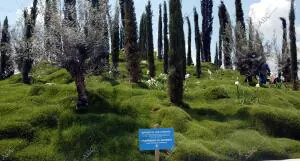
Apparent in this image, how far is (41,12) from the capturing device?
2517 centimetres

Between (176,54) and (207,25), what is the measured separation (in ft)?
145

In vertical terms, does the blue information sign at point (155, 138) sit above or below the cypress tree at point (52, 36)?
below

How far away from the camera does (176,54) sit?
25.2 meters

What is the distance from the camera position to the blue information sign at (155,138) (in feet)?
46.8

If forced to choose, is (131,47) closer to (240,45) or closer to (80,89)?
(80,89)

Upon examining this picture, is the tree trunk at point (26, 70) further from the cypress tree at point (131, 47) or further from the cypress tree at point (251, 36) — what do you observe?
the cypress tree at point (251, 36)

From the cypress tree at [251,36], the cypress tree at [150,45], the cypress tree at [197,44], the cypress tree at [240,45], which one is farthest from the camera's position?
the cypress tree at [197,44]

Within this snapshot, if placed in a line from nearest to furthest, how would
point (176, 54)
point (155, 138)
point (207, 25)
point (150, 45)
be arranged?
1. point (155, 138)
2. point (176, 54)
3. point (150, 45)
4. point (207, 25)

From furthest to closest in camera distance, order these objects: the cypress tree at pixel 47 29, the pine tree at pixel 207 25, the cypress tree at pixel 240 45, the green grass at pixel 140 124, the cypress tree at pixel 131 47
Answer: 1. the pine tree at pixel 207 25
2. the cypress tree at pixel 240 45
3. the cypress tree at pixel 131 47
4. the cypress tree at pixel 47 29
5. the green grass at pixel 140 124

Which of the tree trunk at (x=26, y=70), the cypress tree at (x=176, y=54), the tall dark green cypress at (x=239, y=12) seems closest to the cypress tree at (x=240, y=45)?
the tall dark green cypress at (x=239, y=12)

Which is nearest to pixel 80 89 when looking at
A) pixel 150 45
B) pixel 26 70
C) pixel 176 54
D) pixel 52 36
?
pixel 52 36

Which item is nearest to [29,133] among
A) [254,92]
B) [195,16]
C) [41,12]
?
[41,12]

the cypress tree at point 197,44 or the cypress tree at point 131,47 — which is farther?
the cypress tree at point 197,44

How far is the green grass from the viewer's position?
63.8 feet
